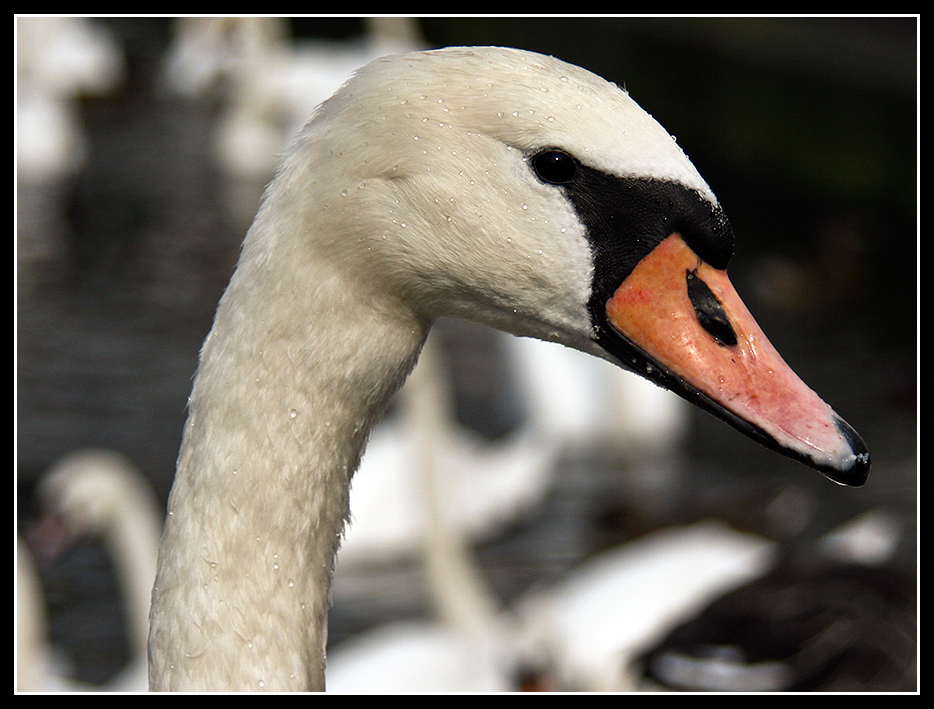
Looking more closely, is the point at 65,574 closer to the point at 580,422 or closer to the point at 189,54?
the point at 580,422

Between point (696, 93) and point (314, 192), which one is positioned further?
point (696, 93)

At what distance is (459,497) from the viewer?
7.42 m

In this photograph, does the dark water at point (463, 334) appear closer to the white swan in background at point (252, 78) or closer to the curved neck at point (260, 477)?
the white swan in background at point (252, 78)

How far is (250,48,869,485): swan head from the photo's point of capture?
1.86m

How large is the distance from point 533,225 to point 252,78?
12.6m

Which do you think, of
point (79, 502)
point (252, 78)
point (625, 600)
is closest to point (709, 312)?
point (625, 600)

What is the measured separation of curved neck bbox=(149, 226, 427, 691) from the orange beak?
39 cm

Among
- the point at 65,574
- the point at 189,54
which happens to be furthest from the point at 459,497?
the point at 189,54

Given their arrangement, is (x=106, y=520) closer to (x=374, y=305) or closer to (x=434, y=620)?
(x=434, y=620)

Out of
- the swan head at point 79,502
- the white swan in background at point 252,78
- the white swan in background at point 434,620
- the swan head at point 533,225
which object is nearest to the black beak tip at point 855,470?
the swan head at point 533,225

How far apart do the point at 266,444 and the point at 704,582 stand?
4.31m

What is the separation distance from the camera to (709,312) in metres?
1.95

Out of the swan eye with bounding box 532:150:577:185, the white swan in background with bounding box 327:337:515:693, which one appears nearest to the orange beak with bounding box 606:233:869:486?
the swan eye with bounding box 532:150:577:185

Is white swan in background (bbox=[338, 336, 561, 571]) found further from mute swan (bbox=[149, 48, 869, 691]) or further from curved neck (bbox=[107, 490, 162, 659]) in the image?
mute swan (bbox=[149, 48, 869, 691])
